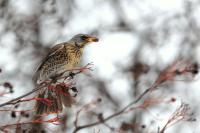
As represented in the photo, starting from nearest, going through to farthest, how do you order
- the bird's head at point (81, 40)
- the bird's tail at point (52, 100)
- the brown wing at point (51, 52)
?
1. the bird's tail at point (52, 100)
2. the brown wing at point (51, 52)
3. the bird's head at point (81, 40)

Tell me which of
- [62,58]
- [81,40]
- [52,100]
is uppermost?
[81,40]

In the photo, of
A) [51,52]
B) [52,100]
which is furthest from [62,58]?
[52,100]

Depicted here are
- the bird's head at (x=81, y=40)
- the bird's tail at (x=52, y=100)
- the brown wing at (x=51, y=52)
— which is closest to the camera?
the bird's tail at (x=52, y=100)

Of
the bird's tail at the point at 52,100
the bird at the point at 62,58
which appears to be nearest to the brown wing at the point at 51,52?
the bird at the point at 62,58

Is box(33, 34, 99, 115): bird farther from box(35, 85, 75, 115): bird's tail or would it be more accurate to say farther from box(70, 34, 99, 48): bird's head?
box(35, 85, 75, 115): bird's tail

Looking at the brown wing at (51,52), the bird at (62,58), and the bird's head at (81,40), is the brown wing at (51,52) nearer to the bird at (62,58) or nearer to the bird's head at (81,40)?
the bird at (62,58)

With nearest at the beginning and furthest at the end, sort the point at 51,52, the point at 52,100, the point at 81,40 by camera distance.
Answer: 1. the point at 52,100
2. the point at 51,52
3. the point at 81,40

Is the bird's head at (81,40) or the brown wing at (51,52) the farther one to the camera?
the bird's head at (81,40)

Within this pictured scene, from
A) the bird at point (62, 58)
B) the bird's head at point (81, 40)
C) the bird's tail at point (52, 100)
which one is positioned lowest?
the bird's tail at point (52, 100)

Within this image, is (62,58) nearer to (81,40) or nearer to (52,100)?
(81,40)

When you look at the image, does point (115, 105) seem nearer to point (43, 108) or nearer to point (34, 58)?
point (34, 58)

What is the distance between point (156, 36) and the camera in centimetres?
1118

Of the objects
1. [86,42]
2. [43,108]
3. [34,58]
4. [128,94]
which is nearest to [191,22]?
[128,94]

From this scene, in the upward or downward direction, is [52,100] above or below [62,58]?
below
